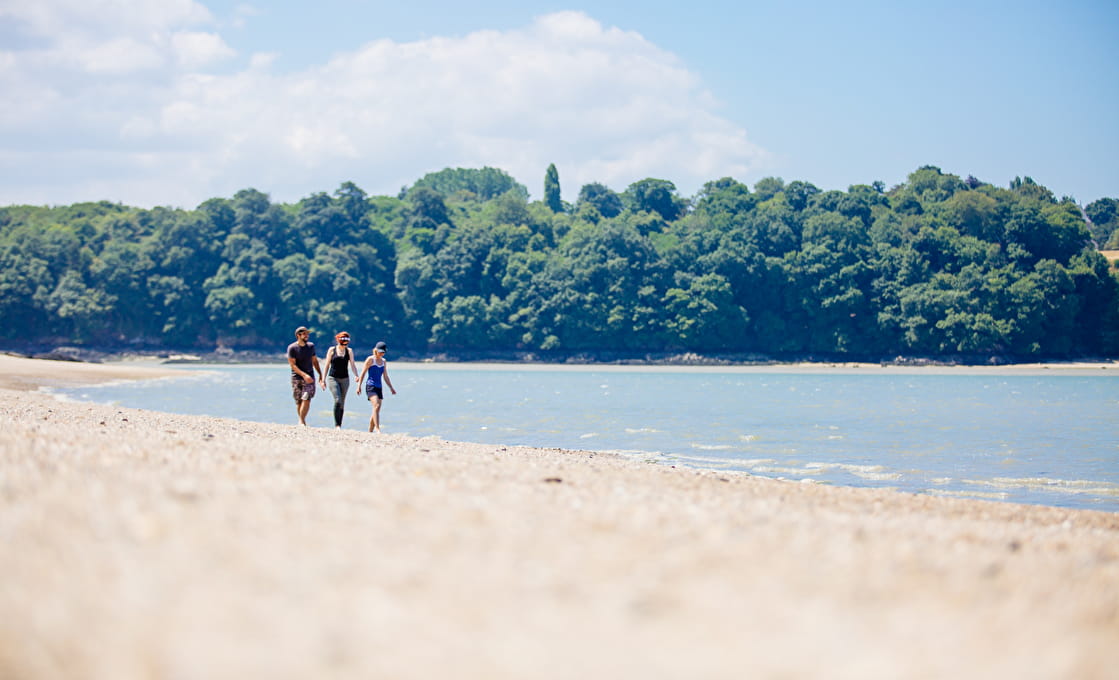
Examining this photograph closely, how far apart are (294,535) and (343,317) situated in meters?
99.4

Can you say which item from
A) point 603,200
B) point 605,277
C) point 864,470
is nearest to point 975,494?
point 864,470

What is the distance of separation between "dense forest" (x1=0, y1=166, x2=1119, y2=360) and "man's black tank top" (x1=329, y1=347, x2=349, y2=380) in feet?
261

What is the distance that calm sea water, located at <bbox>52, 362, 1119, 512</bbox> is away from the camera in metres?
15.7

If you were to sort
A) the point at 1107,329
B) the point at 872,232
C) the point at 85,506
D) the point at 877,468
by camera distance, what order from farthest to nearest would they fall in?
1. the point at 872,232
2. the point at 1107,329
3. the point at 877,468
4. the point at 85,506

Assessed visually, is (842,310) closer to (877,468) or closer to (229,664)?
(877,468)

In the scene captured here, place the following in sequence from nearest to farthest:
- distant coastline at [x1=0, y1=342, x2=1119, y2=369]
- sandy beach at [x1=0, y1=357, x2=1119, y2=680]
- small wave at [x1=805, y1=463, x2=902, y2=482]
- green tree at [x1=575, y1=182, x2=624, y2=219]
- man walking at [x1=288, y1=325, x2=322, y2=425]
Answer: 1. sandy beach at [x1=0, y1=357, x2=1119, y2=680]
2. small wave at [x1=805, y1=463, x2=902, y2=482]
3. man walking at [x1=288, y1=325, x2=322, y2=425]
4. distant coastline at [x1=0, y1=342, x2=1119, y2=369]
5. green tree at [x1=575, y1=182, x2=624, y2=219]

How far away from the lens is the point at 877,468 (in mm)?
16562

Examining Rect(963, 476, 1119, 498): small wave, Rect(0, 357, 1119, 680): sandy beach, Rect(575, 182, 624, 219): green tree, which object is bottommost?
Rect(963, 476, 1119, 498): small wave

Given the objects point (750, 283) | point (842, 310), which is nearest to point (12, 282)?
point (750, 283)

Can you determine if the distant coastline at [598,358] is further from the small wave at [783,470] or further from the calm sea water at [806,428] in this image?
the small wave at [783,470]

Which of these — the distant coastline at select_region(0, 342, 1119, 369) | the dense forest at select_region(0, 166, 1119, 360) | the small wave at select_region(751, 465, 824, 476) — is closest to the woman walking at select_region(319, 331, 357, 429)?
the small wave at select_region(751, 465, 824, 476)

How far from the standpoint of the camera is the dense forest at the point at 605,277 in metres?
89.6

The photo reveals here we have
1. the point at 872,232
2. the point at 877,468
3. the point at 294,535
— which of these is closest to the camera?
the point at 294,535

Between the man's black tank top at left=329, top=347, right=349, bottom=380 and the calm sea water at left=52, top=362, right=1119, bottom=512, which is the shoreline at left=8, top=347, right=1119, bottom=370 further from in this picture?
the man's black tank top at left=329, top=347, right=349, bottom=380
